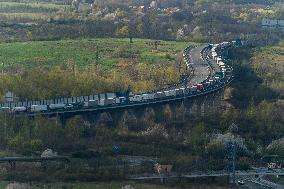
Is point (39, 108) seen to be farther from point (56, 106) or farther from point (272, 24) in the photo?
point (272, 24)

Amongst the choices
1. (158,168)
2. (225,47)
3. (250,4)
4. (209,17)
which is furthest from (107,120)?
(250,4)

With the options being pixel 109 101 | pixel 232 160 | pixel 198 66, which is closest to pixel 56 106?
pixel 109 101

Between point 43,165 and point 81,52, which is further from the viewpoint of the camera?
point 81,52

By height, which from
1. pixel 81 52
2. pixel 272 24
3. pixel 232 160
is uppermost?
pixel 272 24

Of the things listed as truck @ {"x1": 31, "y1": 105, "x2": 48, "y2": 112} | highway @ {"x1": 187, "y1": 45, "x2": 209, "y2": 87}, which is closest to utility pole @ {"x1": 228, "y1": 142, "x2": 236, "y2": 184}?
truck @ {"x1": 31, "y1": 105, "x2": 48, "y2": 112}

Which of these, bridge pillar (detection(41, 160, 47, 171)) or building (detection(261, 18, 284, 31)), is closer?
bridge pillar (detection(41, 160, 47, 171))

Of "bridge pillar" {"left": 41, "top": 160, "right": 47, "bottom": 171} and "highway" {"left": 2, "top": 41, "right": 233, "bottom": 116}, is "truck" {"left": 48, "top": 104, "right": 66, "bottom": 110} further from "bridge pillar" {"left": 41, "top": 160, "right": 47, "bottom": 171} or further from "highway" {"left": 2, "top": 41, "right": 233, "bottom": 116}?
"bridge pillar" {"left": 41, "top": 160, "right": 47, "bottom": 171}

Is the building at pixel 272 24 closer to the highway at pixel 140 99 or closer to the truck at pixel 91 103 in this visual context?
the highway at pixel 140 99

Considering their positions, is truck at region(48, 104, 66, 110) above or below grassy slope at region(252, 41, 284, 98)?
above

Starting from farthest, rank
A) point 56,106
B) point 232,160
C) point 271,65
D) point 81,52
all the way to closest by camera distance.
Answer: point 271,65 < point 81,52 < point 56,106 < point 232,160
